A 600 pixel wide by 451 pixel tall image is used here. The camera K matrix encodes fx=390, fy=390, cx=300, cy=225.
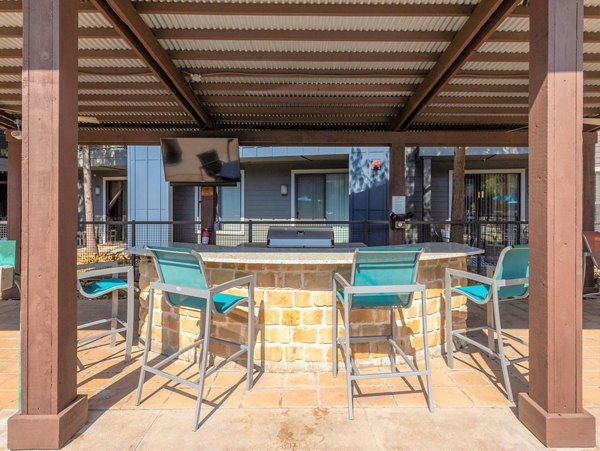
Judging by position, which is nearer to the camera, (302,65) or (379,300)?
(379,300)

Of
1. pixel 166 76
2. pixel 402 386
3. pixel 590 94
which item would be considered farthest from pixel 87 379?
pixel 590 94

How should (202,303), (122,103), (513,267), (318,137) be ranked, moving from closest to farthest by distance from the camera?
(202,303) < (513,267) < (122,103) < (318,137)

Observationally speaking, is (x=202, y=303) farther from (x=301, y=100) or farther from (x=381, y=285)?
(x=301, y=100)

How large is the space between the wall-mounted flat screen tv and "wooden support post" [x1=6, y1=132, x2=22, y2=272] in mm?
2030

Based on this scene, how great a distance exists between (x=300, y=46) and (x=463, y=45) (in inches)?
51.5

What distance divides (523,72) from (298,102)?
2.35 m

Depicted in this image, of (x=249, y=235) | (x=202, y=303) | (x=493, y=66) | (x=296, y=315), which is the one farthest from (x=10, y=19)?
(x=249, y=235)

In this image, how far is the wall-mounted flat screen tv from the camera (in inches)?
209

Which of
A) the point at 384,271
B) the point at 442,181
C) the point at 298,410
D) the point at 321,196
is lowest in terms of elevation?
the point at 298,410

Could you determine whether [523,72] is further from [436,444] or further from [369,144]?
[436,444]

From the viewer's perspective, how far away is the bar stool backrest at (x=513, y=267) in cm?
266

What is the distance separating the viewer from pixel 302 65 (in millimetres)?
3688

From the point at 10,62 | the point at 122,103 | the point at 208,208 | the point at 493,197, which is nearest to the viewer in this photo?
the point at 10,62

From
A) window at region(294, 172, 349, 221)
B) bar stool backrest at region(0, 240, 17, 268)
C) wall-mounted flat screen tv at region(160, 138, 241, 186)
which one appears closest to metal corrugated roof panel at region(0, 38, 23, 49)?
bar stool backrest at region(0, 240, 17, 268)
